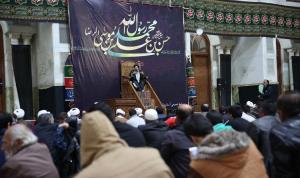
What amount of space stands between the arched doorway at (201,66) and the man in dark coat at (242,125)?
371 inches

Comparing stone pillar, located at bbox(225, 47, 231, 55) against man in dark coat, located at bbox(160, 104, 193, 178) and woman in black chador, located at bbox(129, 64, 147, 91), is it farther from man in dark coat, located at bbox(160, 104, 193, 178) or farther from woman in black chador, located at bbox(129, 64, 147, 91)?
man in dark coat, located at bbox(160, 104, 193, 178)

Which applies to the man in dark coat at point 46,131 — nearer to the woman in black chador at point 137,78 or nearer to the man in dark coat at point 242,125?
the man in dark coat at point 242,125

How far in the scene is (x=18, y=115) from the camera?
605cm

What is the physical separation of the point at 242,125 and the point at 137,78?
22.4ft

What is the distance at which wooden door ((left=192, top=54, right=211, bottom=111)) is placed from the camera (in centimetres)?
1436

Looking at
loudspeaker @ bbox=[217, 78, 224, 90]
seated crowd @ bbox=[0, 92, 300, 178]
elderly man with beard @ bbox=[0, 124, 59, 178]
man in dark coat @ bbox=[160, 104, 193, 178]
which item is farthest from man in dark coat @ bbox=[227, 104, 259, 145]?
loudspeaker @ bbox=[217, 78, 224, 90]

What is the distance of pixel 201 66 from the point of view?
1447 cm

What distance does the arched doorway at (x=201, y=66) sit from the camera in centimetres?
1434

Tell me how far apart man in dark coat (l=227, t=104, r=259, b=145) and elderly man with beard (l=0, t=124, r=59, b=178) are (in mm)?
1857

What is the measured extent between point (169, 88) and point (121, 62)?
5.19 feet

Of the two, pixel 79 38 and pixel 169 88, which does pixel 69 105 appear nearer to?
pixel 79 38

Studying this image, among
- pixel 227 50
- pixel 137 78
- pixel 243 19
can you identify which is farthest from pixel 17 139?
pixel 227 50

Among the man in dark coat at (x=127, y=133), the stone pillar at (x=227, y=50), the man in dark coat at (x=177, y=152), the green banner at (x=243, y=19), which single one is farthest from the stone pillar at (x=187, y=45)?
the man in dark coat at (x=177, y=152)

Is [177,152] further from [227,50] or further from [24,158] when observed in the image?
[227,50]
